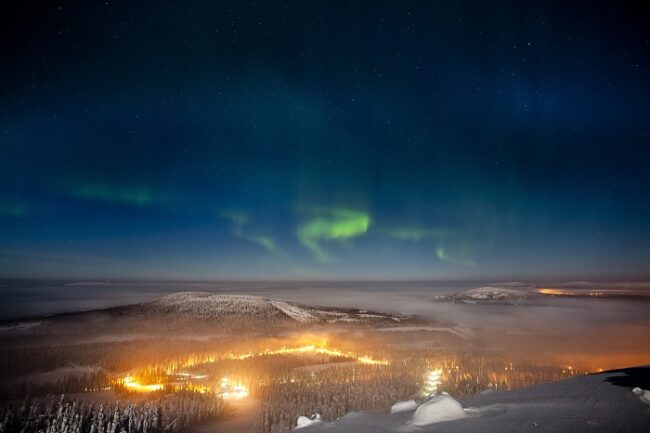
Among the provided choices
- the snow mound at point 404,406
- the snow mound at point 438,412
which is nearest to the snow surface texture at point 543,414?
the snow mound at point 438,412

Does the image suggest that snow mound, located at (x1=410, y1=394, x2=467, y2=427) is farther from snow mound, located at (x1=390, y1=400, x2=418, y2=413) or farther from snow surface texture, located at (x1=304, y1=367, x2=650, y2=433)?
snow mound, located at (x1=390, y1=400, x2=418, y2=413)

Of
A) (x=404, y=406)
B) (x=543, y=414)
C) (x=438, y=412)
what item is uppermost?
(x=543, y=414)

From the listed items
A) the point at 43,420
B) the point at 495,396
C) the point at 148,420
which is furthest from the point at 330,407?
the point at 495,396

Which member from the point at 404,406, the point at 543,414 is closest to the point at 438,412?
the point at 543,414

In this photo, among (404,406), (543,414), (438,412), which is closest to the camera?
(543,414)

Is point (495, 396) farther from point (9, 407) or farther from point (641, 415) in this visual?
point (9, 407)

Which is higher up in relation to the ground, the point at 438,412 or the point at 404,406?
the point at 438,412

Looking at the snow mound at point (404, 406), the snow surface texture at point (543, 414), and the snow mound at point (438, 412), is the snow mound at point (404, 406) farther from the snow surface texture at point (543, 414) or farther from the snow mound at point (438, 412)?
the snow mound at point (438, 412)

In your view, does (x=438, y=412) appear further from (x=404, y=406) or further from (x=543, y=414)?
(x=404, y=406)
